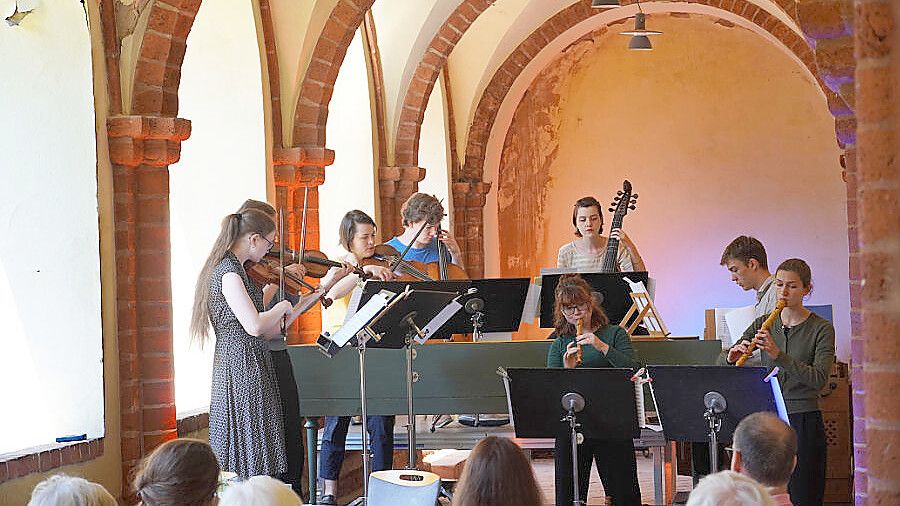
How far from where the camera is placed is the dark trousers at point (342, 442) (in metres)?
7.35

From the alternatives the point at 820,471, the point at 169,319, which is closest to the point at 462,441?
the point at 169,319

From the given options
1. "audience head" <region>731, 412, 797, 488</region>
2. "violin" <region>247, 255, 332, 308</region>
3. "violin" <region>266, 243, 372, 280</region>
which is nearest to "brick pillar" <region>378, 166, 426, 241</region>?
"violin" <region>266, 243, 372, 280</region>

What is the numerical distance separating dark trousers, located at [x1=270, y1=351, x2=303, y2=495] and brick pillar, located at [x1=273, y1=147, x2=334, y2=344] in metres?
3.03

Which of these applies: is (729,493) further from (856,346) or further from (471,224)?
(471,224)

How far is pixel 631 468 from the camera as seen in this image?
19.9ft

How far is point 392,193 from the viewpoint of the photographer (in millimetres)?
11594

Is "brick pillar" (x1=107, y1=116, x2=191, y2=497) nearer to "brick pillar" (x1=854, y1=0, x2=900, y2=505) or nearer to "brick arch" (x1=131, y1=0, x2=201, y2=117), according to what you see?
"brick arch" (x1=131, y1=0, x2=201, y2=117)

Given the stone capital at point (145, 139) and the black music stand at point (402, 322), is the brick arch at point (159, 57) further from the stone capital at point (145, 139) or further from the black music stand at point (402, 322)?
the black music stand at point (402, 322)

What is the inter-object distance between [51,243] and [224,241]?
43.5 inches

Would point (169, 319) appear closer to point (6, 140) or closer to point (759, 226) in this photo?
point (6, 140)

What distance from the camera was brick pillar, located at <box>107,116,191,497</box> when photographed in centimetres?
654

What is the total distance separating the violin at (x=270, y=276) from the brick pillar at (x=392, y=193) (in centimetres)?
534

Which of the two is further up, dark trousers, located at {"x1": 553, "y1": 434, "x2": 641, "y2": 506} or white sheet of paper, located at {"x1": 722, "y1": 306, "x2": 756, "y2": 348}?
white sheet of paper, located at {"x1": 722, "y1": 306, "x2": 756, "y2": 348}

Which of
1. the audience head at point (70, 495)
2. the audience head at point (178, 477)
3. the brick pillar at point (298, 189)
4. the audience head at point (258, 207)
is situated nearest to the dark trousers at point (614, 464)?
the audience head at point (258, 207)
